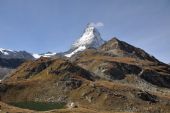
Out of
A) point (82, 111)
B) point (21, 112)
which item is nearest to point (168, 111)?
point (82, 111)

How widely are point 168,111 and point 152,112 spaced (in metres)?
9.54

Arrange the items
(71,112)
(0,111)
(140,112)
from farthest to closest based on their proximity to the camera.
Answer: (140,112), (71,112), (0,111)

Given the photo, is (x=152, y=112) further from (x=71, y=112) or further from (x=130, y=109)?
(x=71, y=112)

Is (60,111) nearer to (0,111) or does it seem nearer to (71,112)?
(71,112)

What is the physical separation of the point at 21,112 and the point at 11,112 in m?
3.46

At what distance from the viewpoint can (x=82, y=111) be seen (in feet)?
411

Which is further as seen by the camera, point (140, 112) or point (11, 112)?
point (140, 112)

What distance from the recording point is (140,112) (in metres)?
195

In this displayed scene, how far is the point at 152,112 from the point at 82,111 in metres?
77.6

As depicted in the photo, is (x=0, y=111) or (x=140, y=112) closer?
(x=0, y=111)

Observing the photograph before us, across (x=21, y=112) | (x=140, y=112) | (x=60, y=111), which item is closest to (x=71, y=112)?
(x=60, y=111)

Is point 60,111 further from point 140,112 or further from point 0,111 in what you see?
point 140,112

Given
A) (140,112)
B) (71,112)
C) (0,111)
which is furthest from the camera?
(140,112)

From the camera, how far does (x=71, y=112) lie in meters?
121
